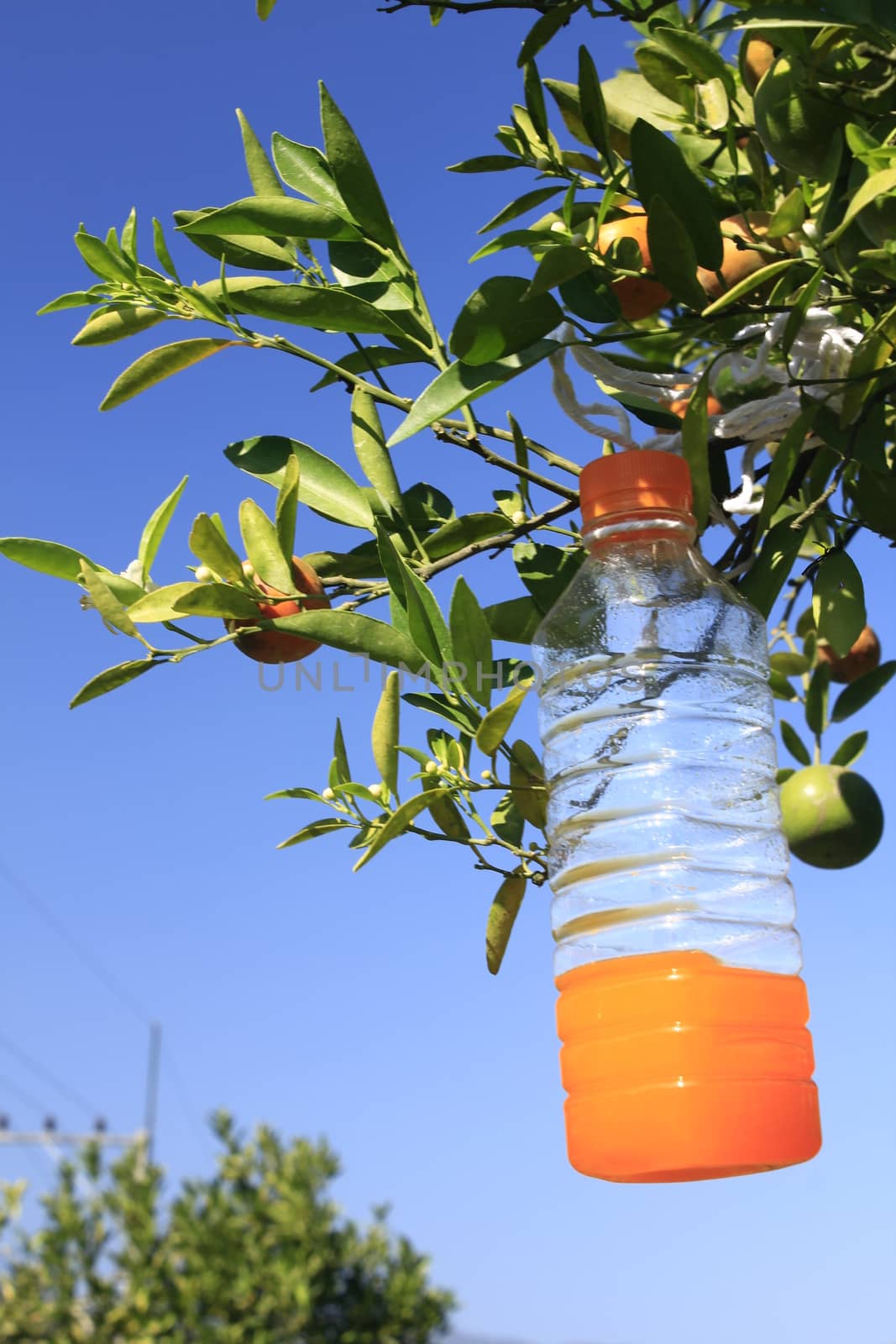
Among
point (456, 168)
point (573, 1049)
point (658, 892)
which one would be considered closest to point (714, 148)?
point (456, 168)

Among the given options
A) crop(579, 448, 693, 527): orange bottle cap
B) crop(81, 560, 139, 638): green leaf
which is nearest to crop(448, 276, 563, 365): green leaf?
crop(579, 448, 693, 527): orange bottle cap

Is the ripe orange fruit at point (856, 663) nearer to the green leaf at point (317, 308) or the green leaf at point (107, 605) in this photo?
the green leaf at point (317, 308)

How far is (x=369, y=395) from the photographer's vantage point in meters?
1.09

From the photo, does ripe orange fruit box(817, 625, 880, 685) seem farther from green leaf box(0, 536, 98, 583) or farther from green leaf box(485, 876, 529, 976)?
green leaf box(0, 536, 98, 583)

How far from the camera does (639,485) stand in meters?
0.93

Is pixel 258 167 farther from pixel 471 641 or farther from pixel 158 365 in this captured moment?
pixel 471 641

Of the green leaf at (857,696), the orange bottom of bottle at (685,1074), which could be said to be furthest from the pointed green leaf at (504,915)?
the green leaf at (857,696)

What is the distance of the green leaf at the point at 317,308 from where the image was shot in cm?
98

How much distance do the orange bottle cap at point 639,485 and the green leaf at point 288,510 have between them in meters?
0.21

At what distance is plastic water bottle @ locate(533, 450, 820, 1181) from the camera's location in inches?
35.4

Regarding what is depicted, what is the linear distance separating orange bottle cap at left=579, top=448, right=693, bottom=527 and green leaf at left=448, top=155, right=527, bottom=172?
11.7 inches

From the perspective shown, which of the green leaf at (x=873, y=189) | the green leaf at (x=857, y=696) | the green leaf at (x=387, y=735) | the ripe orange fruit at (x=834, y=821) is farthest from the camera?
the green leaf at (x=857, y=696)

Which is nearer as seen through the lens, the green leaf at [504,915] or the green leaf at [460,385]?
the green leaf at [460,385]

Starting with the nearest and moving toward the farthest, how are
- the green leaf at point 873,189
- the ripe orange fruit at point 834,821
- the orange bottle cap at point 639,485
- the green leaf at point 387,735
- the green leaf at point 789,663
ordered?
1. the green leaf at point 873,189
2. the orange bottle cap at point 639,485
3. the green leaf at point 387,735
4. the ripe orange fruit at point 834,821
5. the green leaf at point 789,663
